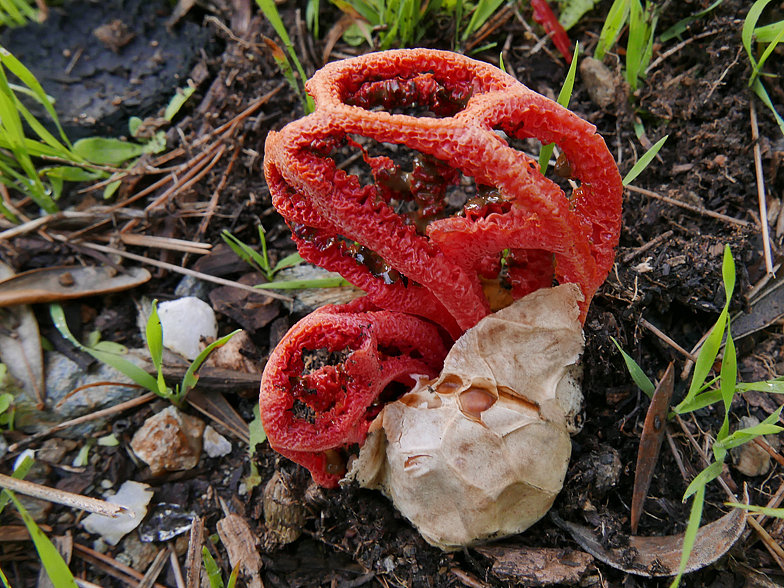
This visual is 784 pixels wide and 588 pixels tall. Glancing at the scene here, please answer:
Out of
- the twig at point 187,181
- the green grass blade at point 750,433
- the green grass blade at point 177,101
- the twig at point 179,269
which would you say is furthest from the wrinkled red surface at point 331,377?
the green grass blade at point 177,101

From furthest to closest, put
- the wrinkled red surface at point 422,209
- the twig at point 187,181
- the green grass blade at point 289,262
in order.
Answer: the twig at point 187,181 < the green grass blade at point 289,262 < the wrinkled red surface at point 422,209

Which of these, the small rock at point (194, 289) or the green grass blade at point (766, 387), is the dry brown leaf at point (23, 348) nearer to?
the small rock at point (194, 289)

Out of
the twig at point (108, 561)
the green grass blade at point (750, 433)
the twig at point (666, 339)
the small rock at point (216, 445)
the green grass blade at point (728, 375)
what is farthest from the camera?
the small rock at point (216, 445)

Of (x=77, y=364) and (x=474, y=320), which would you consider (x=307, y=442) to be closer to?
(x=474, y=320)

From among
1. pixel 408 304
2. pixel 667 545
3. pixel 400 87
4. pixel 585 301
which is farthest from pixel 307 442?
pixel 667 545

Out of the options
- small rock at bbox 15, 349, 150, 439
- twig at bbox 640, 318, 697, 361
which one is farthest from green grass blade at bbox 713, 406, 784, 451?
small rock at bbox 15, 349, 150, 439

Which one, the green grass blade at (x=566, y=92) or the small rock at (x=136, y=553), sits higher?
the green grass blade at (x=566, y=92)
